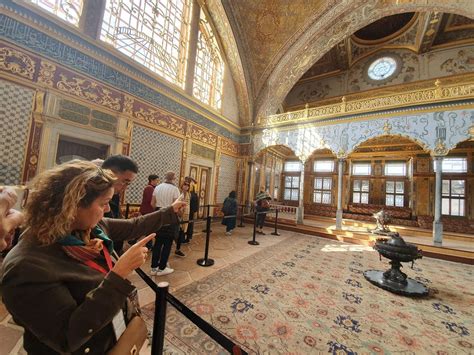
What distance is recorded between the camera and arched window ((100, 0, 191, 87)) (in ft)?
17.3

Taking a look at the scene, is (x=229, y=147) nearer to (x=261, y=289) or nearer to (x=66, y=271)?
(x=261, y=289)

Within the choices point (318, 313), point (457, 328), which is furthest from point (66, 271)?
point (457, 328)

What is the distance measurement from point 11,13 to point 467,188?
15.9 meters

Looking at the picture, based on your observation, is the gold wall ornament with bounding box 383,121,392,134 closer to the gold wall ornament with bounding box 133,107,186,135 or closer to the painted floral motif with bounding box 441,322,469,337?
the painted floral motif with bounding box 441,322,469,337

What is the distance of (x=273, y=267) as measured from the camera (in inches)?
151

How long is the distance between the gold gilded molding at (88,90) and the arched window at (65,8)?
1.29 m

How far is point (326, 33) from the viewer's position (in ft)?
26.2

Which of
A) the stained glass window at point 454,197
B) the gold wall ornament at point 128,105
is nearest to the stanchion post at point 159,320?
the gold wall ornament at point 128,105

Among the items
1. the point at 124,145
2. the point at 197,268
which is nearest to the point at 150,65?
the point at 124,145

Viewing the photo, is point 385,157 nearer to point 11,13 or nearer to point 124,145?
point 124,145

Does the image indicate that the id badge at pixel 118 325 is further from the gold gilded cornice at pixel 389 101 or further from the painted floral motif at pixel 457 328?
the gold gilded cornice at pixel 389 101

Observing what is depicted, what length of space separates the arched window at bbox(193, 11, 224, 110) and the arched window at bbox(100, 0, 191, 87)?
769 mm

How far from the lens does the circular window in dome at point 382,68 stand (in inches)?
411

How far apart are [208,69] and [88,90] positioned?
5.08 meters
